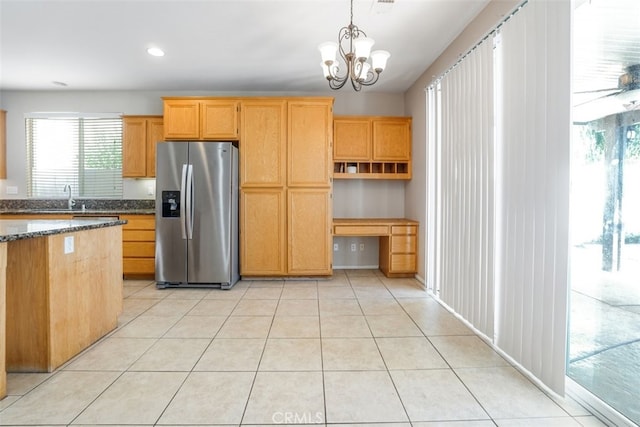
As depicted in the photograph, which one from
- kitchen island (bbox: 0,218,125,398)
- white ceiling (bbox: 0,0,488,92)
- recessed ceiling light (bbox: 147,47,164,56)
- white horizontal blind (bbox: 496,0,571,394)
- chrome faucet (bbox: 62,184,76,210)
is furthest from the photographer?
chrome faucet (bbox: 62,184,76,210)

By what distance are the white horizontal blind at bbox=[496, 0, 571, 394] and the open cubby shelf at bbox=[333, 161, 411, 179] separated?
223 cm

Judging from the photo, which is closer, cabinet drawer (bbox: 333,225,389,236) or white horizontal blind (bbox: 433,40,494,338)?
white horizontal blind (bbox: 433,40,494,338)

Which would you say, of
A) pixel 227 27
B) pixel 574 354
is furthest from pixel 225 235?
pixel 574 354

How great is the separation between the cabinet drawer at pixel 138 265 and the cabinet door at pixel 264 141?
1.65m

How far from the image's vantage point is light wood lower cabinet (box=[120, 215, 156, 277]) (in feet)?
13.4

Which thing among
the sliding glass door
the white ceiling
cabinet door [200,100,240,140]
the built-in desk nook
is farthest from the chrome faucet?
the sliding glass door

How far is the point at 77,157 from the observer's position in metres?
4.66

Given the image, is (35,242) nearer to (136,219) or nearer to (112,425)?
(112,425)

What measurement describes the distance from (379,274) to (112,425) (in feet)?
11.6

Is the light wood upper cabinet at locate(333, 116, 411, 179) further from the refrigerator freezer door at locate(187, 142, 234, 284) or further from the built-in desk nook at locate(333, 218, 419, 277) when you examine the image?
the refrigerator freezer door at locate(187, 142, 234, 284)

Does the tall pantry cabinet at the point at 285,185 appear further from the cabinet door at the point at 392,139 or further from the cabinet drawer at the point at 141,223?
the cabinet drawer at the point at 141,223

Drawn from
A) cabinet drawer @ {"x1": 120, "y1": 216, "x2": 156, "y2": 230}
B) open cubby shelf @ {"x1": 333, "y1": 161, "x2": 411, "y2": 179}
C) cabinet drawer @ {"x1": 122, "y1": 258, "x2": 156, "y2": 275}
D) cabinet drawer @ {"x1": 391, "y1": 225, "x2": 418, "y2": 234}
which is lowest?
cabinet drawer @ {"x1": 122, "y1": 258, "x2": 156, "y2": 275}

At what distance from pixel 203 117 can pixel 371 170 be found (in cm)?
243

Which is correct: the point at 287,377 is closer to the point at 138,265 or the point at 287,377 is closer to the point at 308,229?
the point at 308,229
